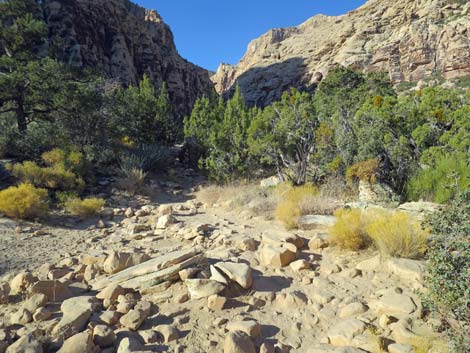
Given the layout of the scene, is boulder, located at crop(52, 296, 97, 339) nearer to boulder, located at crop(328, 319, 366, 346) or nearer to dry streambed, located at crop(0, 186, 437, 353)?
dry streambed, located at crop(0, 186, 437, 353)

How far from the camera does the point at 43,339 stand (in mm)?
2295

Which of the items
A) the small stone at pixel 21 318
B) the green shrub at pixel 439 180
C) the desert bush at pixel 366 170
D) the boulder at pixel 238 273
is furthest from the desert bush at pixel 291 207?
the small stone at pixel 21 318

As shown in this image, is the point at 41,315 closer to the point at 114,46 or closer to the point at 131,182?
the point at 131,182

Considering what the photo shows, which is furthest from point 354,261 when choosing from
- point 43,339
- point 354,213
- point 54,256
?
point 54,256

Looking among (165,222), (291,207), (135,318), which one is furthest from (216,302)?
(165,222)

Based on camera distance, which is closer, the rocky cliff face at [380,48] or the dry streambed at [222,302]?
the dry streambed at [222,302]

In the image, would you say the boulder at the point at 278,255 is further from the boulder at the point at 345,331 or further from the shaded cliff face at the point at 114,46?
the shaded cliff face at the point at 114,46

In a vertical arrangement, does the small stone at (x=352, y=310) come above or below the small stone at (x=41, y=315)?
below

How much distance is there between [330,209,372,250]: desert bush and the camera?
12.5 ft

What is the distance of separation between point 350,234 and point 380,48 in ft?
140

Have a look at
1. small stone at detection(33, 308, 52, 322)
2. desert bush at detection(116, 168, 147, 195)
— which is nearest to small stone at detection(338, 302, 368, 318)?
small stone at detection(33, 308, 52, 322)

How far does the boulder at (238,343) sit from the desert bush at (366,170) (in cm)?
470

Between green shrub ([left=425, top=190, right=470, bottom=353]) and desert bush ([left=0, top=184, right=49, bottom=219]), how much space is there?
6652 mm

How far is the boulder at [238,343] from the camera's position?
7.20 feet
